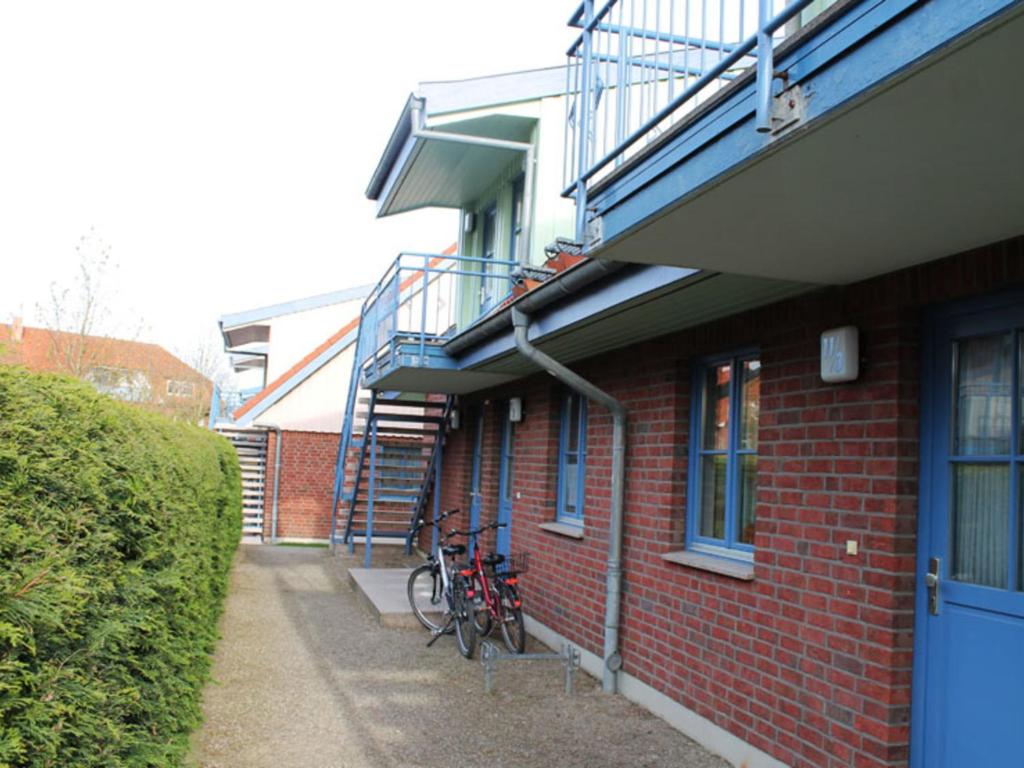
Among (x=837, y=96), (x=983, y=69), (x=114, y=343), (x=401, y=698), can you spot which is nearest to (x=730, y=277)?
(x=837, y=96)

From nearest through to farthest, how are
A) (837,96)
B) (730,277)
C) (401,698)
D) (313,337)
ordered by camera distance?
(837,96)
(730,277)
(401,698)
(313,337)

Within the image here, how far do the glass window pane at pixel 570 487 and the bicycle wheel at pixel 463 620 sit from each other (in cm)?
124

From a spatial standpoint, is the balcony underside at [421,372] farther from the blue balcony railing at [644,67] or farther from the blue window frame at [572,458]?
the blue balcony railing at [644,67]

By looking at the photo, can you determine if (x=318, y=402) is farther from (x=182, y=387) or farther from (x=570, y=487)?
(x=570, y=487)

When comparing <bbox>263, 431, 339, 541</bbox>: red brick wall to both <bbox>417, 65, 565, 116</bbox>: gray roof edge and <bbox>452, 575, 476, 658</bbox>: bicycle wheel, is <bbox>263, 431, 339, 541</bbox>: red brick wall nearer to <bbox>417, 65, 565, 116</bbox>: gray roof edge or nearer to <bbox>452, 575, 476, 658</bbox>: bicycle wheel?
<bbox>417, 65, 565, 116</bbox>: gray roof edge

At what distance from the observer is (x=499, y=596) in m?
7.83

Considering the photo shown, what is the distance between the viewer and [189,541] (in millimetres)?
4805

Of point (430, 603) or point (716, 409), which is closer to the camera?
point (716, 409)

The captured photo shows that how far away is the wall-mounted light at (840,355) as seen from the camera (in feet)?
13.7

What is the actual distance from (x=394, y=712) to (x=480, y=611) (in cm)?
186

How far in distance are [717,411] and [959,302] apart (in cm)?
220

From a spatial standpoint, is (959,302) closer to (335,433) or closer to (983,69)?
(983,69)

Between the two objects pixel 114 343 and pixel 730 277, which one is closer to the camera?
pixel 730 277

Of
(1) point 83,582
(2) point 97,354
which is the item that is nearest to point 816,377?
(1) point 83,582
